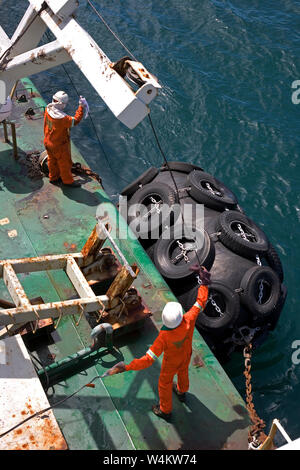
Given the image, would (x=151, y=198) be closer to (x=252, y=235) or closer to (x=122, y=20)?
(x=252, y=235)

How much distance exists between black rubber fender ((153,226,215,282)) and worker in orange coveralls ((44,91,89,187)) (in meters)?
2.18

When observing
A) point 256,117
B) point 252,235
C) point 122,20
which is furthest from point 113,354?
point 122,20

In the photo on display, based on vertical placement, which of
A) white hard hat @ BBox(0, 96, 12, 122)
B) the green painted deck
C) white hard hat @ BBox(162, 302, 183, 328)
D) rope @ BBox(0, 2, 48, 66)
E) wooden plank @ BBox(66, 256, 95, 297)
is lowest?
the green painted deck

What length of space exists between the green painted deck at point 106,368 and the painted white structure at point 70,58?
7.56 ft

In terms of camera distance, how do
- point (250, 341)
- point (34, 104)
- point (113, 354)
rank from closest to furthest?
point (113, 354) → point (250, 341) → point (34, 104)

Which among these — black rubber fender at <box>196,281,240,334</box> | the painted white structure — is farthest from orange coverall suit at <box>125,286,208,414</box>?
the painted white structure

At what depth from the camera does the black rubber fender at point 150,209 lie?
949 cm

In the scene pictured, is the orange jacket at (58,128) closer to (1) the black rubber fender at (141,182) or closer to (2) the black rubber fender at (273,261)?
(1) the black rubber fender at (141,182)

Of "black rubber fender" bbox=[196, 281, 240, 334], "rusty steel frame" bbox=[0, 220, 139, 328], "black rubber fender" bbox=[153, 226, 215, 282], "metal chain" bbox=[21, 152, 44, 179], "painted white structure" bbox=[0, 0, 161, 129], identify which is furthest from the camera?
A: "metal chain" bbox=[21, 152, 44, 179]

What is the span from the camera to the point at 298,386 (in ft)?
31.0

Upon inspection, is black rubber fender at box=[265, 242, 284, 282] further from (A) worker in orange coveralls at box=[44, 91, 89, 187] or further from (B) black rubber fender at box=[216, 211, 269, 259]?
(A) worker in orange coveralls at box=[44, 91, 89, 187]

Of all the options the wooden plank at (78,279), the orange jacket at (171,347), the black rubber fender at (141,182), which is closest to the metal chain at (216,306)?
the orange jacket at (171,347)

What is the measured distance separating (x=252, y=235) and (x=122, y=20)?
12073 millimetres

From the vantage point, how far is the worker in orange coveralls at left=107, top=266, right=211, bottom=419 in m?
5.95
